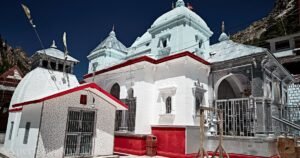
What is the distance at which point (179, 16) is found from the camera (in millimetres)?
14430

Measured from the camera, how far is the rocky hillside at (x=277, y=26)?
24.2 meters

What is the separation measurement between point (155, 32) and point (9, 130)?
1088 centimetres

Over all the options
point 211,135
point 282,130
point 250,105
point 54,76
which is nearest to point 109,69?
point 54,76

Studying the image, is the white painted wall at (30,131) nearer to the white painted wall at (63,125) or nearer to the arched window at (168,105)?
the white painted wall at (63,125)

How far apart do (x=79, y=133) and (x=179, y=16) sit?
10129 mm

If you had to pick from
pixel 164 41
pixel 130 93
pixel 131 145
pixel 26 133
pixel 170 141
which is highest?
pixel 164 41

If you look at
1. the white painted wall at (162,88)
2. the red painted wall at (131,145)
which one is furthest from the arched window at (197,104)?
the red painted wall at (131,145)

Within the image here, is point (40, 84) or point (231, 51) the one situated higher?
point (231, 51)

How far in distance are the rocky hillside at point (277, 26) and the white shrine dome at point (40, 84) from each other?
20.6m

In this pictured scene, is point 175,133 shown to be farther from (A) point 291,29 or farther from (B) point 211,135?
(A) point 291,29

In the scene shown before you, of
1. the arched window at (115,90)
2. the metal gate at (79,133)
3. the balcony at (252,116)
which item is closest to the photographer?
the metal gate at (79,133)

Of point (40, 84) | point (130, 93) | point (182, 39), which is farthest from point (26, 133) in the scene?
point (182, 39)

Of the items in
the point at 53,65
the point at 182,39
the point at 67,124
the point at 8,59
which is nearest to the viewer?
the point at 67,124

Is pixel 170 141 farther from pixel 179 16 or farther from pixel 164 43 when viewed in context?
pixel 179 16
